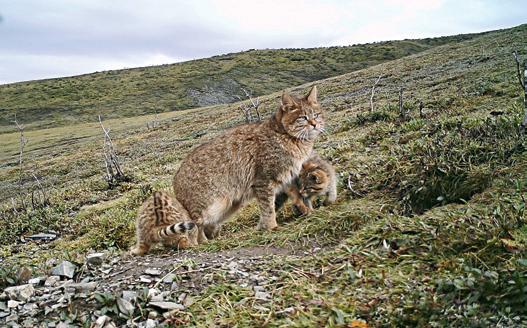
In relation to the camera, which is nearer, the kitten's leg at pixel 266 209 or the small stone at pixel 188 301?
the small stone at pixel 188 301

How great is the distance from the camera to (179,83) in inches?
4306

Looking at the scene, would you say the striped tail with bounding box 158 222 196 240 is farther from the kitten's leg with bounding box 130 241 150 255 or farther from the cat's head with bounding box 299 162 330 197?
the cat's head with bounding box 299 162 330 197

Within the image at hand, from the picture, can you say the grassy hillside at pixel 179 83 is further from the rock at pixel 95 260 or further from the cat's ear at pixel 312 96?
the rock at pixel 95 260

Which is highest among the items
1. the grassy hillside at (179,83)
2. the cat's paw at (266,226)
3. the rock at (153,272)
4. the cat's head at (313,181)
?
the grassy hillside at (179,83)

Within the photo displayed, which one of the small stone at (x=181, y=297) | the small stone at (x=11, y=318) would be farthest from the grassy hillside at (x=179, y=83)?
the small stone at (x=181, y=297)

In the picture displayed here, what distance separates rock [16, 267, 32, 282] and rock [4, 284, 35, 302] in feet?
1.12

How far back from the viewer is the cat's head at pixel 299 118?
25.1 feet

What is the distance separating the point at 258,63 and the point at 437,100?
105 m

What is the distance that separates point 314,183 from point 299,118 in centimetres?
110

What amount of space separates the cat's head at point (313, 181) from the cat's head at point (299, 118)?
1.91 feet

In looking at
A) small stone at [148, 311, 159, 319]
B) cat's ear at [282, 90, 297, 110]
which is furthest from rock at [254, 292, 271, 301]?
cat's ear at [282, 90, 297, 110]

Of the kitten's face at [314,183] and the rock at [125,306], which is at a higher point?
the kitten's face at [314,183]

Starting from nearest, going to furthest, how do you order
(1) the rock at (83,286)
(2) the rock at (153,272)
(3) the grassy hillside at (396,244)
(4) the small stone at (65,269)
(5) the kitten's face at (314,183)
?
1. (3) the grassy hillside at (396,244)
2. (1) the rock at (83,286)
3. (2) the rock at (153,272)
4. (4) the small stone at (65,269)
5. (5) the kitten's face at (314,183)

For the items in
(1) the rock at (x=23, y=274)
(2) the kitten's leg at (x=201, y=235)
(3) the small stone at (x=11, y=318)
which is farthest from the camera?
(2) the kitten's leg at (x=201, y=235)
